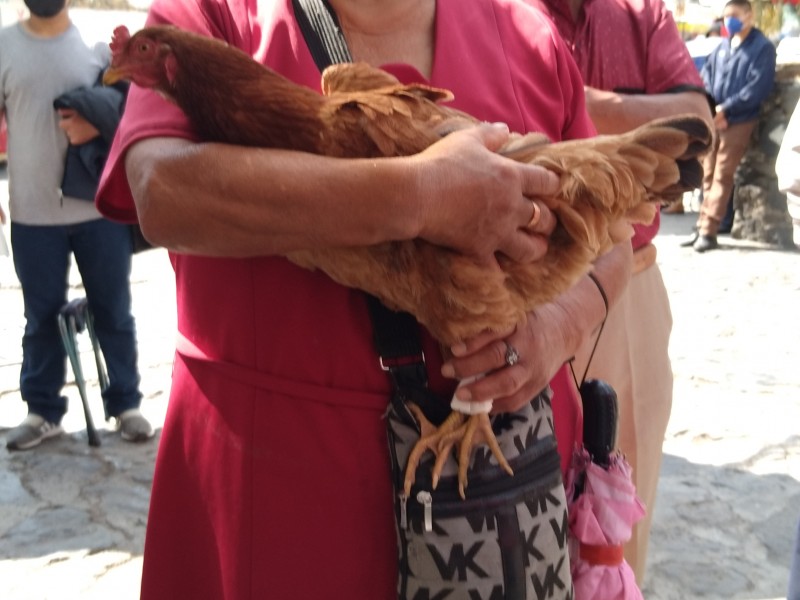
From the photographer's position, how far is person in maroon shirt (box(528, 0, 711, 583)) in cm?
220

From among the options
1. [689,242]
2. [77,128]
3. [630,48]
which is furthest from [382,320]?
[689,242]

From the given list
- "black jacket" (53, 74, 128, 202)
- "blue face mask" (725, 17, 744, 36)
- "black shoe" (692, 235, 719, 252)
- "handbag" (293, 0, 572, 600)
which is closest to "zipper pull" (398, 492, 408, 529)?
"handbag" (293, 0, 572, 600)

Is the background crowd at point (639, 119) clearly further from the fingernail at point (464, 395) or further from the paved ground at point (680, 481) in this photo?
the paved ground at point (680, 481)

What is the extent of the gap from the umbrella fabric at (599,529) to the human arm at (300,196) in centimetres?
60

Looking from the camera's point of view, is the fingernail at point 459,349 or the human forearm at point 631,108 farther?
the human forearm at point 631,108

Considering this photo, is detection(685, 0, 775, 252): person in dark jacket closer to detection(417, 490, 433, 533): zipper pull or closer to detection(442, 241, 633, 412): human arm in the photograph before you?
detection(442, 241, 633, 412): human arm

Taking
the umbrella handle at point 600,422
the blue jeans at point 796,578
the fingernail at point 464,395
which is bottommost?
the blue jeans at point 796,578

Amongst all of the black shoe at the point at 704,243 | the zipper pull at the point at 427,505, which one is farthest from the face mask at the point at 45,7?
the black shoe at the point at 704,243

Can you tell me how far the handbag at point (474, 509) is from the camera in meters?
1.23

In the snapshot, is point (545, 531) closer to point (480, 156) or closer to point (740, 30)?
point (480, 156)

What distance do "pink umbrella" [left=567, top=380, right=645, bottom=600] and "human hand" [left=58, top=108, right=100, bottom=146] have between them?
2.96 m

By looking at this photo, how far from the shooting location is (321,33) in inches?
54.0

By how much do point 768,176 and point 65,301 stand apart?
685 centimetres

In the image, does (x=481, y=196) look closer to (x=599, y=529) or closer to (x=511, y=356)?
(x=511, y=356)
